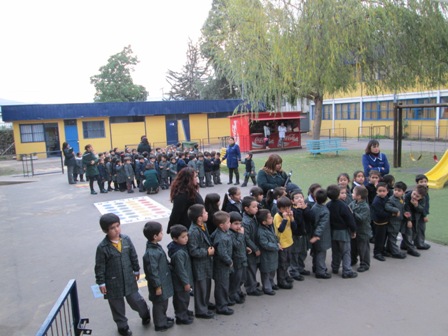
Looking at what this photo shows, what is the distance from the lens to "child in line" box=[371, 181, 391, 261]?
5918 mm

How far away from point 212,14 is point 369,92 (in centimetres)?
2714

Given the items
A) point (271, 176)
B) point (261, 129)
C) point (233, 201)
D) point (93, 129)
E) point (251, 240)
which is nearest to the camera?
point (251, 240)

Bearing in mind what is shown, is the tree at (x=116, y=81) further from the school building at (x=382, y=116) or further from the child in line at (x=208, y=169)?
the child in line at (x=208, y=169)

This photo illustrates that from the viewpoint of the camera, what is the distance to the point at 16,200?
12914 millimetres

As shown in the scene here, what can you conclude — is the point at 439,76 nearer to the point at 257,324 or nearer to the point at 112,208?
the point at 112,208

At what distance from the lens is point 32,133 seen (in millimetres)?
28219

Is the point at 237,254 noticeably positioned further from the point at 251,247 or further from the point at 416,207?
the point at 416,207

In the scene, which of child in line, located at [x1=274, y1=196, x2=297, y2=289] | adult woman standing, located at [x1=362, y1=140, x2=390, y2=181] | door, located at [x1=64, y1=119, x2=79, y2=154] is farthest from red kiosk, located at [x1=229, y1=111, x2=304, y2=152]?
child in line, located at [x1=274, y1=196, x2=297, y2=289]

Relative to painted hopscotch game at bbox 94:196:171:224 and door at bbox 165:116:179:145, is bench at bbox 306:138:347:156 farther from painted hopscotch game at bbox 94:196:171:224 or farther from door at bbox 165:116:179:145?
door at bbox 165:116:179:145

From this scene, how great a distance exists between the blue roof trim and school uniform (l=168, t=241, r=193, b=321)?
2659 centimetres

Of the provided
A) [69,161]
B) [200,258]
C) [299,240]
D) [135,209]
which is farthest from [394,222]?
[69,161]

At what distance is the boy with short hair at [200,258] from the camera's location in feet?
14.9

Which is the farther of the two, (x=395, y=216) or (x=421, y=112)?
(x=421, y=112)

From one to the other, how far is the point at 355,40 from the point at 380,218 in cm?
931
